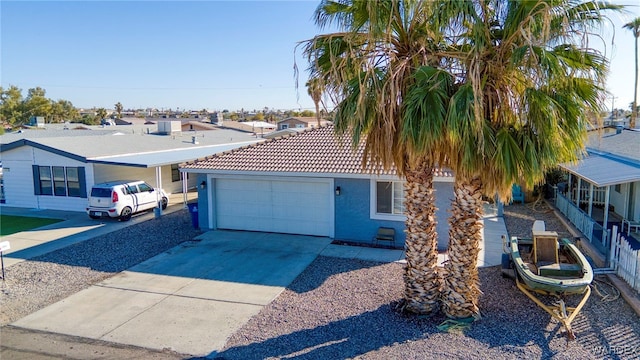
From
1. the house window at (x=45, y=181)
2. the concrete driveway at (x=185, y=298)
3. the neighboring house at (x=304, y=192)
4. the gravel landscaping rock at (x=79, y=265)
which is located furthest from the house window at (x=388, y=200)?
the house window at (x=45, y=181)

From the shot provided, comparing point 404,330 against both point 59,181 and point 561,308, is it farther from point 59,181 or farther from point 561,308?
point 59,181

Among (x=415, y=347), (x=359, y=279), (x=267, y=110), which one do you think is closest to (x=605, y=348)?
(x=415, y=347)

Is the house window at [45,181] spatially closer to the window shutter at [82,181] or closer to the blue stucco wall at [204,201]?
the window shutter at [82,181]

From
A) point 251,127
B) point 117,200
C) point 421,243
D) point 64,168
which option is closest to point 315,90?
point 421,243

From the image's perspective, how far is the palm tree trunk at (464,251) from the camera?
818 centimetres

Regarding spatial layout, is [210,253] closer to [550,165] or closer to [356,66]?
[356,66]

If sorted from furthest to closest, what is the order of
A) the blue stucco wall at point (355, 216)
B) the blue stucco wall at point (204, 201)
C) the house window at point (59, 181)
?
the house window at point (59, 181), the blue stucco wall at point (204, 201), the blue stucco wall at point (355, 216)

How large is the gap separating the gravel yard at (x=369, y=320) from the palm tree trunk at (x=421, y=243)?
0.37 metres

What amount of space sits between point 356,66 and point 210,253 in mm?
7731

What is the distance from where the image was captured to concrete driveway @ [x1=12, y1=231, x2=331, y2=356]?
27.3 feet

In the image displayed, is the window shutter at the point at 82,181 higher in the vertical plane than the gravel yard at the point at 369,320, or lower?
higher

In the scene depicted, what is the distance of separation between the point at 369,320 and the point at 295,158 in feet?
25.2

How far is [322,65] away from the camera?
28.8ft

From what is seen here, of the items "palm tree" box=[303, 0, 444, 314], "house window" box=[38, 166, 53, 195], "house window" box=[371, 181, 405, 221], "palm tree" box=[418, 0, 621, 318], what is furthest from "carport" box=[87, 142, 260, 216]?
"palm tree" box=[418, 0, 621, 318]
